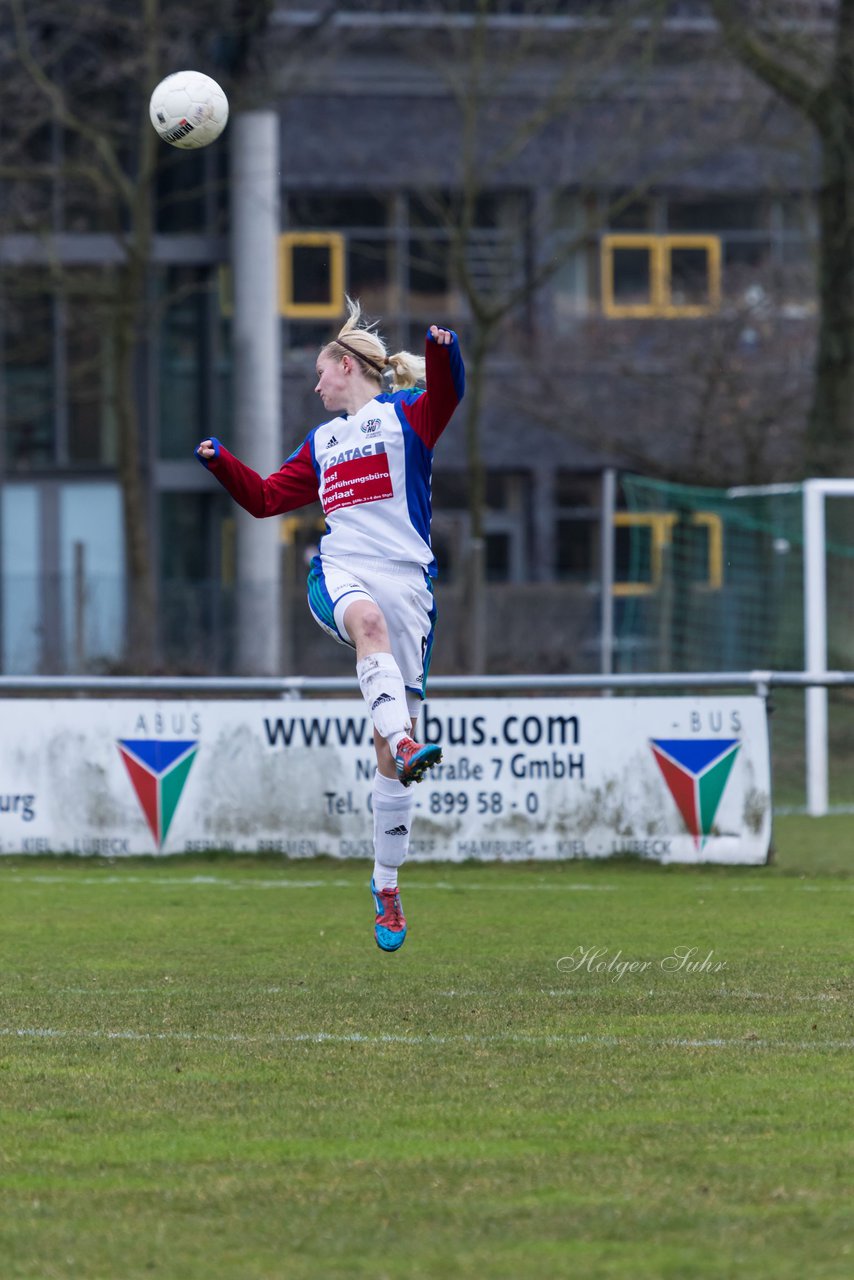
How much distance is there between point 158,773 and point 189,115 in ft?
13.3

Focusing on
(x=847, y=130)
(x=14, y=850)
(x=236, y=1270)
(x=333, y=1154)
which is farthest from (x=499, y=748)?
(x=847, y=130)

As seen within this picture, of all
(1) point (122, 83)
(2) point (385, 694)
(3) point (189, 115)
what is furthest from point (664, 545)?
(2) point (385, 694)

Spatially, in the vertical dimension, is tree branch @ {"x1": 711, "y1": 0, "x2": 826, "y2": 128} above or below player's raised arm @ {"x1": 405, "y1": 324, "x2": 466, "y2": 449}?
above

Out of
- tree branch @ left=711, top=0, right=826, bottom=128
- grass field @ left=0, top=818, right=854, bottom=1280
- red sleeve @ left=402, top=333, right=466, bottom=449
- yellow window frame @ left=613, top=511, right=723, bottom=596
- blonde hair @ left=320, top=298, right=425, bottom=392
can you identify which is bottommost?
grass field @ left=0, top=818, right=854, bottom=1280

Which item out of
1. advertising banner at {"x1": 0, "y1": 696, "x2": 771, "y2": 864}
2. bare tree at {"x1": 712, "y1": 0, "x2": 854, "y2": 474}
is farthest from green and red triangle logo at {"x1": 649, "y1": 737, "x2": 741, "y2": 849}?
bare tree at {"x1": 712, "y1": 0, "x2": 854, "y2": 474}

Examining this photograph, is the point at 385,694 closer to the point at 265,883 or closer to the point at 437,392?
the point at 437,392

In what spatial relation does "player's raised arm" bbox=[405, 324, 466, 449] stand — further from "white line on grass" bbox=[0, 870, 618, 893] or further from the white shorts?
"white line on grass" bbox=[0, 870, 618, 893]

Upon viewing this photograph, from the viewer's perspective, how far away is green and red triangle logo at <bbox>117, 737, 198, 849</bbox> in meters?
11.6

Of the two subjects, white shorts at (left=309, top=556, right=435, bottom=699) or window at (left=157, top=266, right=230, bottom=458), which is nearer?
white shorts at (left=309, top=556, right=435, bottom=699)

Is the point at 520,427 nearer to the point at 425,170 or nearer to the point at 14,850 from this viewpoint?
the point at 425,170

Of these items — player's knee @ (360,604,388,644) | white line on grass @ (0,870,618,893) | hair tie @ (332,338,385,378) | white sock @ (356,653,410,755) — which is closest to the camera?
white sock @ (356,653,410,755)

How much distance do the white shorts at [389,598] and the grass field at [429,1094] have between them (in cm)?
116

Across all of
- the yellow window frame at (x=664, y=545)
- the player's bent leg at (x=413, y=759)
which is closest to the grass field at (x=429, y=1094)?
the player's bent leg at (x=413, y=759)

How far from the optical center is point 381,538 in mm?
7676
